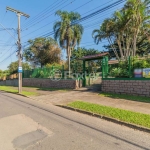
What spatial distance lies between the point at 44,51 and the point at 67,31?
11060 mm

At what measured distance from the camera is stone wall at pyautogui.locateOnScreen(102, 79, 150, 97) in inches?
380

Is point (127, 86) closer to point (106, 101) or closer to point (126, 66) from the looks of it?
point (126, 66)

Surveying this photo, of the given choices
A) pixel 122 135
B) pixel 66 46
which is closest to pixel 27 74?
pixel 66 46

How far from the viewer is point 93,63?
17.6 m

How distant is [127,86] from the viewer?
10578 mm

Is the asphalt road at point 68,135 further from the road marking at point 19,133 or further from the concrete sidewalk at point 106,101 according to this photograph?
the concrete sidewalk at point 106,101

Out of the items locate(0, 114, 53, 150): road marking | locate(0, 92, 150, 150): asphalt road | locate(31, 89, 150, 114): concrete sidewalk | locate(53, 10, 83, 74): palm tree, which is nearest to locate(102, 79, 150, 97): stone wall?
locate(31, 89, 150, 114): concrete sidewalk

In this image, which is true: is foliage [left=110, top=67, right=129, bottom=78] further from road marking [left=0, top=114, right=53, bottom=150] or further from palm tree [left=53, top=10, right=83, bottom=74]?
palm tree [left=53, top=10, right=83, bottom=74]

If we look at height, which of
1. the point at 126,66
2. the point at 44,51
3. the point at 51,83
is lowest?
the point at 51,83

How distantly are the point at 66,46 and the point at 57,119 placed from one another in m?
20.0

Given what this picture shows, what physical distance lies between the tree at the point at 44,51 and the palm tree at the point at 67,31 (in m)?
8.72

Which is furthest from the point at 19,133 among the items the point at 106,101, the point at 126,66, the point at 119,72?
the point at 126,66

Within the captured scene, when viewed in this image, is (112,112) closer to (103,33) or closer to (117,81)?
(117,81)

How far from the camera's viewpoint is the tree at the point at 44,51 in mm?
33719
